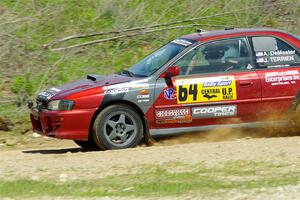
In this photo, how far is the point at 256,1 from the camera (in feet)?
58.4

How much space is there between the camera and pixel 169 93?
10.0 meters

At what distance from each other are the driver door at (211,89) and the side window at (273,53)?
0.16m

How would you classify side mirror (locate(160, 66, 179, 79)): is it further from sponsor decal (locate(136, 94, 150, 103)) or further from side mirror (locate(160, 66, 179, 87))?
sponsor decal (locate(136, 94, 150, 103))

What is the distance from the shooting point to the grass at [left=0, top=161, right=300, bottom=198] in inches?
285

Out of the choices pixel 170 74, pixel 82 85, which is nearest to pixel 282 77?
pixel 170 74

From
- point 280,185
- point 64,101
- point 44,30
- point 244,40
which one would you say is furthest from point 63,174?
point 44,30

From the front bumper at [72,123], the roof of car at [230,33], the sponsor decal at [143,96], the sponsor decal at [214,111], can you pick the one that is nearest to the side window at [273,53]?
the roof of car at [230,33]

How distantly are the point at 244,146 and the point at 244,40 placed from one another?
1788 mm

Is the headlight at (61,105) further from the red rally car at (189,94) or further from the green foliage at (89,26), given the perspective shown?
the green foliage at (89,26)

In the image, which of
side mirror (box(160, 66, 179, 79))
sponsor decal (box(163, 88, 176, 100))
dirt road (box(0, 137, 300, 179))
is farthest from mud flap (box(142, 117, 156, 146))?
side mirror (box(160, 66, 179, 79))

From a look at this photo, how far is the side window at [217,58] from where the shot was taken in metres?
10.2

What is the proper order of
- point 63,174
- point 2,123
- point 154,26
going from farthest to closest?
point 154,26 < point 2,123 < point 63,174

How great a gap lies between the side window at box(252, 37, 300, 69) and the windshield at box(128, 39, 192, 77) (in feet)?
3.41

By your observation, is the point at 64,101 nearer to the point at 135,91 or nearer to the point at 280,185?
the point at 135,91
